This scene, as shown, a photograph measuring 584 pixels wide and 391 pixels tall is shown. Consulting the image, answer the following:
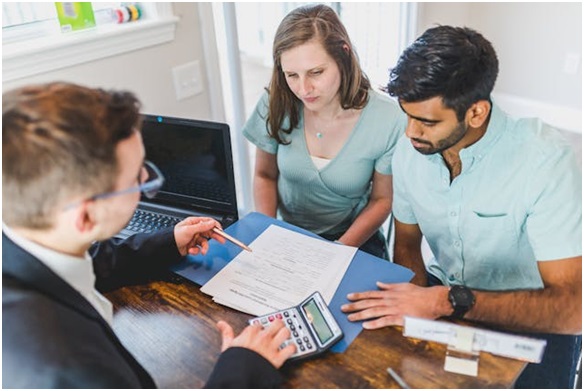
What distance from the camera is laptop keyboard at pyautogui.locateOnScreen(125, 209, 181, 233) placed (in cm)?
130

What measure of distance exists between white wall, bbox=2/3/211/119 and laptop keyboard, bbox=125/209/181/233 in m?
0.48

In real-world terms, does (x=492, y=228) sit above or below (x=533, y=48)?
above

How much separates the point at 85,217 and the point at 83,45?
101 cm

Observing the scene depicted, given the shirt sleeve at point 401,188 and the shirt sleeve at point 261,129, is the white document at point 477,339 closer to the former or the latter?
the shirt sleeve at point 401,188

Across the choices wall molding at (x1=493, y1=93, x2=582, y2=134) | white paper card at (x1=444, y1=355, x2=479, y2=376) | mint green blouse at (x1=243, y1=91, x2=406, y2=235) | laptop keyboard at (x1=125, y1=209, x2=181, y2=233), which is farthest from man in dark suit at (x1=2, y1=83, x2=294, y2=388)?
wall molding at (x1=493, y1=93, x2=582, y2=134)

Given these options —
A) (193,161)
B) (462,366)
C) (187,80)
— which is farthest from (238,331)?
(187,80)

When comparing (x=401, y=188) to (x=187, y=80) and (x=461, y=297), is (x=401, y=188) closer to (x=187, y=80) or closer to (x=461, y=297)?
(x=461, y=297)

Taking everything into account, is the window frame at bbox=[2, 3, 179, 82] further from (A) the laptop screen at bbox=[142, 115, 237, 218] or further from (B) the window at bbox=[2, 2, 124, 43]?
A: (A) the laptop screen at bbox=[142, 115, 237, 218]

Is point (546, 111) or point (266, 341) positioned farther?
point (546, 111)

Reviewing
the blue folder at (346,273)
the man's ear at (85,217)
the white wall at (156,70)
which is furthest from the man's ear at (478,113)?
the white wall at (156,70)

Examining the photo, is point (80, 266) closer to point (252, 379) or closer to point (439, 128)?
point (252, 379)

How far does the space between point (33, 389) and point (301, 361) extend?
1.30 feet

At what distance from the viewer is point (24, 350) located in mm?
623

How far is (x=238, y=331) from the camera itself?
0.89 meters
